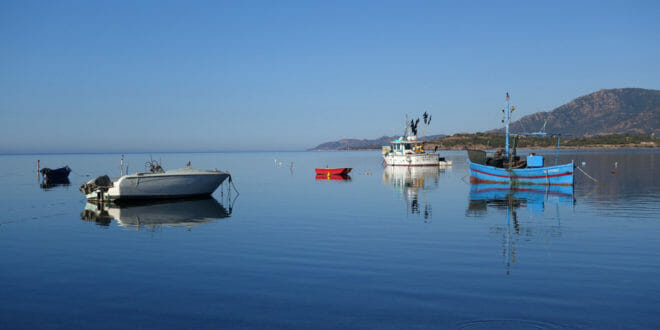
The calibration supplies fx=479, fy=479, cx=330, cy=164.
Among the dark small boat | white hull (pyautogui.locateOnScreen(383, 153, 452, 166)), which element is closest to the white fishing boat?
white hull (pyautogui.locateOnScreen(383, 153, 452, 166))

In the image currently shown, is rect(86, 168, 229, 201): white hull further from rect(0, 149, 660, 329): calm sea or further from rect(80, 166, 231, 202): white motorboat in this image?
rect(0, 149, 660, 329): calm sea

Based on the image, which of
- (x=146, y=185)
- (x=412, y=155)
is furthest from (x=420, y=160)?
(x=146, y=185)

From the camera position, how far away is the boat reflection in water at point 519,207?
21.4 metres

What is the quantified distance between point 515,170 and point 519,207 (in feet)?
60.6

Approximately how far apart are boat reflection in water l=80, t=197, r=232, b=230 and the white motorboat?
707 mm

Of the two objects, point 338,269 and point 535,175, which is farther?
point 535,175

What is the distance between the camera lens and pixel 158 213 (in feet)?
108

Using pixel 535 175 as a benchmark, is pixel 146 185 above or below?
below

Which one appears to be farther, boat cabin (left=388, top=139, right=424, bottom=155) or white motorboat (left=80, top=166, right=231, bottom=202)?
boat cabin (left=388, top=139, right=424, bottom=155)

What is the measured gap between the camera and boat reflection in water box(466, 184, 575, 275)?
70.2ft

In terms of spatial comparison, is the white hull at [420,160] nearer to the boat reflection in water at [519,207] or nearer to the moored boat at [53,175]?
the boat reflection in water at [519,207]

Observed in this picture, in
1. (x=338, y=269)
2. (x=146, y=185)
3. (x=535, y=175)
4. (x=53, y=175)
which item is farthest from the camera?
(x=53, y=175)

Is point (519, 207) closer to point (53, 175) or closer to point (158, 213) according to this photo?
point (158, 213)

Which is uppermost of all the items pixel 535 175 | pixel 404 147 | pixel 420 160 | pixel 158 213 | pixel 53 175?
pixel 404 147
